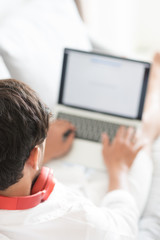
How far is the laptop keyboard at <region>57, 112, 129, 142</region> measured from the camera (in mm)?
1282

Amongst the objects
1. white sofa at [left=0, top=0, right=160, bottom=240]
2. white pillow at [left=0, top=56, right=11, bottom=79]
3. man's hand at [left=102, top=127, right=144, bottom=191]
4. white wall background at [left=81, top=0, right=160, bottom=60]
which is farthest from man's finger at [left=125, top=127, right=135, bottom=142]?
white wall background at [left=81, top=0, right=160, bottom=60]

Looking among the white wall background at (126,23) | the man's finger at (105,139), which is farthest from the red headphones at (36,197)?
the white wall background at (126,23)

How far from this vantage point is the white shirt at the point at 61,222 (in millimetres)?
708

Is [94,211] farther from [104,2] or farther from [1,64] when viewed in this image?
[104,2]

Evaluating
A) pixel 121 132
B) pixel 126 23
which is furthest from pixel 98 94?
pixel 126 23

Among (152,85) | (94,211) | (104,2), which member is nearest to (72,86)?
(152,85)

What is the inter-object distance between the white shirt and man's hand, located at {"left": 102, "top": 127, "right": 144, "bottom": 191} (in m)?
0.25

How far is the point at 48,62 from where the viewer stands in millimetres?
1385

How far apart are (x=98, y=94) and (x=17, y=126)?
0.74m

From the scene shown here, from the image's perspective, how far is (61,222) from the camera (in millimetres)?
737

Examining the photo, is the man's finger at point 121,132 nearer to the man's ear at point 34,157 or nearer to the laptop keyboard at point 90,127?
the laptop keyboard at point 90,127

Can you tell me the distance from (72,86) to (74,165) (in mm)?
316

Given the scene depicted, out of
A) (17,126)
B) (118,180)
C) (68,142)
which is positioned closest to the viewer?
(17,126)

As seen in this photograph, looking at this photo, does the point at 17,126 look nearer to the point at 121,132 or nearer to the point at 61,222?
the point at 61,222
